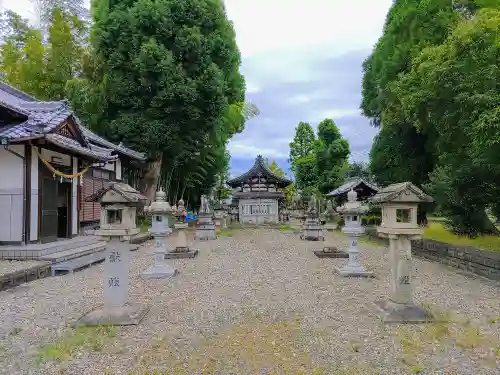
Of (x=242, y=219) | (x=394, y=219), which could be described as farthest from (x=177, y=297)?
(x=242, y=219)

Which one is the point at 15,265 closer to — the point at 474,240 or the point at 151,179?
the point at 474,240

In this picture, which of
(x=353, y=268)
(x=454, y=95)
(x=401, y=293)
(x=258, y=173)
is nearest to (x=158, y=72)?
(x=454, y=95)

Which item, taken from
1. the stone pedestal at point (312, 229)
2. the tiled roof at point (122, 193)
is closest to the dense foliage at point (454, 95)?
the stone pedestal at point (312, 229)

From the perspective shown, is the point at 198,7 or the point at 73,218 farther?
the point at 198,7

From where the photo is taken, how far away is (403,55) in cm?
1636

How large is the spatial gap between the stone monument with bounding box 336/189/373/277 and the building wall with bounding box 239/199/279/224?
21.4 meters

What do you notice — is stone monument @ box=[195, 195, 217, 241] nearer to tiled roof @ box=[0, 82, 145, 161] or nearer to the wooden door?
tiled roof @ box=[0, 82, 145, 161]

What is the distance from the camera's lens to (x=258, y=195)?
106 ft

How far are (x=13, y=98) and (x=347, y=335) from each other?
14636 millimetres

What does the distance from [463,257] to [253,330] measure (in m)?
8.06

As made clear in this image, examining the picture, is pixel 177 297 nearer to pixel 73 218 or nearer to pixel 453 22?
pixel 73 218

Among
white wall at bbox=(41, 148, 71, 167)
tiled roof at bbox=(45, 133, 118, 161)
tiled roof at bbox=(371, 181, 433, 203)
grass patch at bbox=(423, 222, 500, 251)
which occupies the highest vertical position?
tiled roof at bbox=(45, 133, 118, 161)

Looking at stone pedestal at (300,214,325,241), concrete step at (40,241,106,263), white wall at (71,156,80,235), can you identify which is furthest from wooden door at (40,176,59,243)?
stone pedestal at (300,214,325,241)

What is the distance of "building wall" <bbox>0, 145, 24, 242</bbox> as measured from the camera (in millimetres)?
11070
